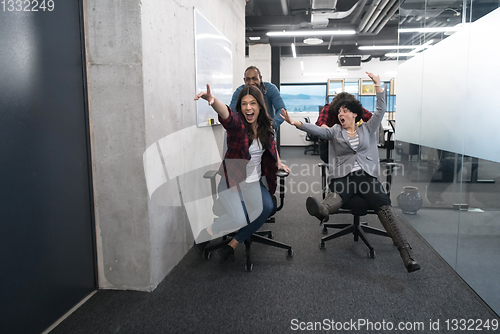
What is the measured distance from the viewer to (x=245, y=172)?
2.41 m

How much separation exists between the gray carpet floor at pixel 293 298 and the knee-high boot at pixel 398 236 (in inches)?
4.7

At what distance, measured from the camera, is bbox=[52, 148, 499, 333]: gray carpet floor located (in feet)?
5.59

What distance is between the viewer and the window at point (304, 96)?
11.6 meters

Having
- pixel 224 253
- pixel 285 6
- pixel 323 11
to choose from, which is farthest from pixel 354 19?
pixel 224 253

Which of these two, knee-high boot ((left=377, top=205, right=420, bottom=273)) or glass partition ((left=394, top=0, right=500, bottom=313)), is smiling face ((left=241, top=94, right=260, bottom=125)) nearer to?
knee-high boot ((left=377, top=205, right=420, bottom=273))

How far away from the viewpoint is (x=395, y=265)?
2395 mm

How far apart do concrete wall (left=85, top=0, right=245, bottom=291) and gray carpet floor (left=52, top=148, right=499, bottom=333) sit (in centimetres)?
20

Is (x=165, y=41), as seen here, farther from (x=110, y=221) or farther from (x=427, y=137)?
(x=427, y=137)

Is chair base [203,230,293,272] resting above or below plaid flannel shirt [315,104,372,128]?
below

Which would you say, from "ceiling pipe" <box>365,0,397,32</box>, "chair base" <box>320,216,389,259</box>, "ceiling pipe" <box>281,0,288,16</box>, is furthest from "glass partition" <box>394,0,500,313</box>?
"ceiling pipe" <box>281,0,288,16</box>

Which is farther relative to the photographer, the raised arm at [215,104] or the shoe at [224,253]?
the shoe at [224,253]

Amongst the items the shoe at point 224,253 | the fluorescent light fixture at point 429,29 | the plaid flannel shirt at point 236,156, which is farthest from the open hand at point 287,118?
the fluorescent light fixture at point 429,29

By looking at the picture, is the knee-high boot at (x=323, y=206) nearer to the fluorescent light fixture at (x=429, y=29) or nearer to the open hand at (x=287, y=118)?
the open hand at (x=287, y=118)

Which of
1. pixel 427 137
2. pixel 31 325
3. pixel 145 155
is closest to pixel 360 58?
pixel 427 137
